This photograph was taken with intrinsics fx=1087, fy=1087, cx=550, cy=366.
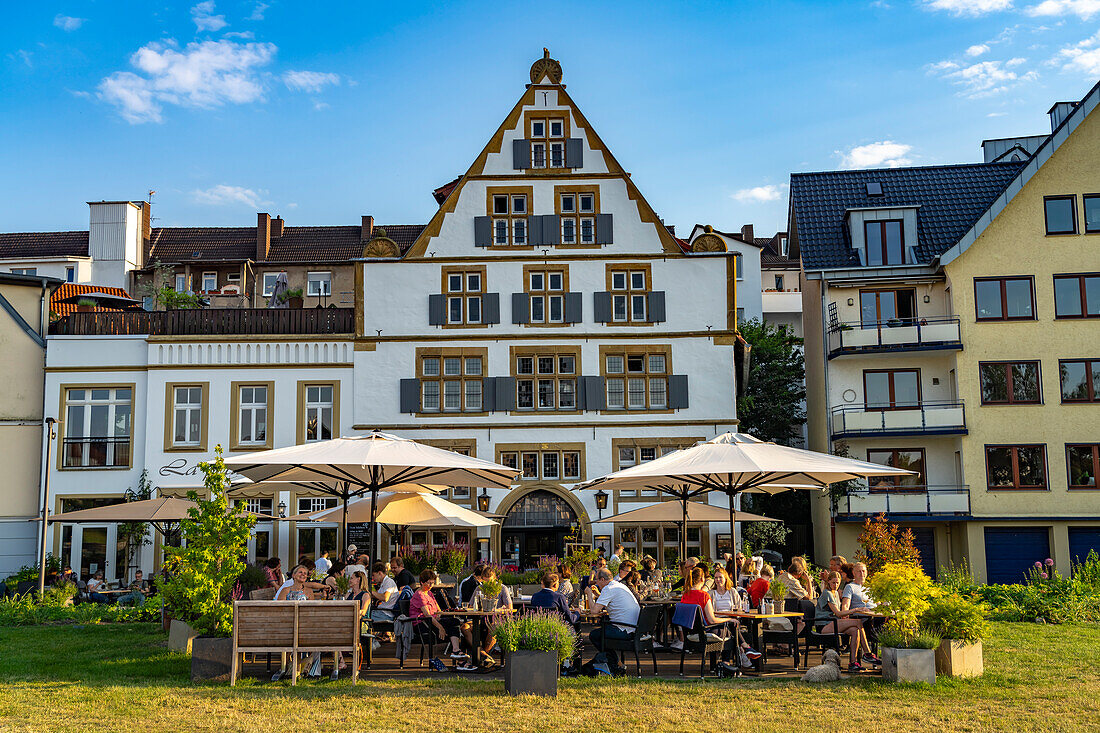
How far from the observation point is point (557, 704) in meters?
10.7

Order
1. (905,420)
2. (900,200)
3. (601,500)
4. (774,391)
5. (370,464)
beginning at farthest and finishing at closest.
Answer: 1. (774,391)
2. (900,200)
3. (905,420)
4. (601,500)
5. (370,464)

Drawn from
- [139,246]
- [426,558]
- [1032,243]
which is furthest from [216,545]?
[139,246]

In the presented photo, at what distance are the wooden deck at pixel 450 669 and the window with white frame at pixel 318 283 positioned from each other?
42857 mm

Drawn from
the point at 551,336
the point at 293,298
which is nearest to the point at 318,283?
the point at 293,298

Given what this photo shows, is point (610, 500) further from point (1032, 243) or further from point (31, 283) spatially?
point (31, 283)

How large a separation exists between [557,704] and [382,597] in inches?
197

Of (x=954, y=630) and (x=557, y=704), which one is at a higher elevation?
(x=954, y=630)

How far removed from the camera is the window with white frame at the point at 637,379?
29.8m

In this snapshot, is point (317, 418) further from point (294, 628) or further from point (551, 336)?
point (294, 628)

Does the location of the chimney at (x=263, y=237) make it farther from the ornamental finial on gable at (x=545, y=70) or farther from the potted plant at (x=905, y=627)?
the potted plant at (x=905, y=627)

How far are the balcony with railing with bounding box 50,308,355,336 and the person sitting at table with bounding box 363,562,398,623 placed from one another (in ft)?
50.8

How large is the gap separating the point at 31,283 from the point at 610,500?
55.6 ft

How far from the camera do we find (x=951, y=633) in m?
12.0

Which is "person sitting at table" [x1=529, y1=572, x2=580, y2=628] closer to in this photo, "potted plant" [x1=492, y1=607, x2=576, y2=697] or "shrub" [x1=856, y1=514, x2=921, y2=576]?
"potted plant" [x1=492, y1=607, x2=576, y2=697]
